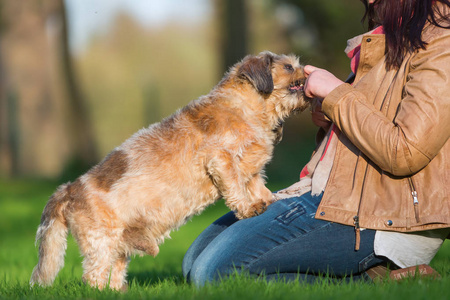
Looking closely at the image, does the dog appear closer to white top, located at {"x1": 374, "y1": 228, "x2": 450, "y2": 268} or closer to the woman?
the woman

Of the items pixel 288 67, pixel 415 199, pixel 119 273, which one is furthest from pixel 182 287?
pixel 288 67

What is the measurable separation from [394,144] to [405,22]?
98 centimetres

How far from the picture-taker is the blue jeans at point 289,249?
455cm

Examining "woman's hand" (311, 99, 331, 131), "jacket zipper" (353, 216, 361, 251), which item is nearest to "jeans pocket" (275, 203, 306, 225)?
"jacket zipper" (353, 216, 361, 251)

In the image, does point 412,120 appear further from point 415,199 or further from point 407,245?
point 407,245

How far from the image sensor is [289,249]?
462 cm

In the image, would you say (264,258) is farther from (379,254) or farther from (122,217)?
(122,217)

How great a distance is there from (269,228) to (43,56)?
17585mm

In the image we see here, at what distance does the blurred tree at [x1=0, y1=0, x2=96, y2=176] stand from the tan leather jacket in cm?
1726

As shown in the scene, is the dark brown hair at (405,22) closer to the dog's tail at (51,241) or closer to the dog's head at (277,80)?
the dog's head at (277,80)

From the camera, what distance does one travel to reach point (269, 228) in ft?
15.5

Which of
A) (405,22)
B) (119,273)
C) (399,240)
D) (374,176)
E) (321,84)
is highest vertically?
(405,22)

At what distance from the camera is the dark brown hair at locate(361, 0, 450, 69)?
169 inches

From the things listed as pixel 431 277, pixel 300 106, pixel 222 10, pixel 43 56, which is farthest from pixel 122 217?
pixel 222 10
